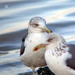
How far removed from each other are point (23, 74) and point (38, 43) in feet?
2.87

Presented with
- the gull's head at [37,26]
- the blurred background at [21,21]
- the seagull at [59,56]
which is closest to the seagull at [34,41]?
the gull's head at [37,26]

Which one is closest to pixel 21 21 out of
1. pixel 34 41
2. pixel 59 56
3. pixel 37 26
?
pixel 37 26

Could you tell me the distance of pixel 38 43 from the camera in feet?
19.0

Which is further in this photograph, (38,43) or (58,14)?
(58,14)

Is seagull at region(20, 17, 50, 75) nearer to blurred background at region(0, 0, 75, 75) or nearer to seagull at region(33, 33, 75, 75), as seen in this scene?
seagull at region(33, 33, 75, 75)

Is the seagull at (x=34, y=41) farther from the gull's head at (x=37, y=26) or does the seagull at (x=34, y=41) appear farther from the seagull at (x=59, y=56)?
the seagull at (x=59, y=56)

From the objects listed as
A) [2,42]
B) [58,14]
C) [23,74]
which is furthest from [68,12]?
[23,74]

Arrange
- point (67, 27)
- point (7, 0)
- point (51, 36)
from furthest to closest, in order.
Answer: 1. point (7, 0)
2. point (67, 27)
3. point (51, 36)

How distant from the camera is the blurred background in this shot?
7.16 meters

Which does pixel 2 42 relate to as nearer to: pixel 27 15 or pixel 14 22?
pixel 14 22

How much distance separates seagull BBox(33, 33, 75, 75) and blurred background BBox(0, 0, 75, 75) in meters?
1.38

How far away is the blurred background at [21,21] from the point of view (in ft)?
23.5

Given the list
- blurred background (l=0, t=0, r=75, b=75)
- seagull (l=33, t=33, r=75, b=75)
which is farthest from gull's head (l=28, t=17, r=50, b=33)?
blurred background (l=0, t=0, r=75, b=75)

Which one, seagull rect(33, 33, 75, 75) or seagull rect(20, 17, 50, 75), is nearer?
seagull rect(33, 33, 75, 75)
